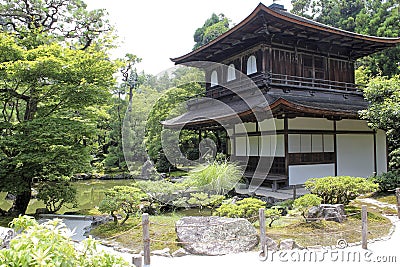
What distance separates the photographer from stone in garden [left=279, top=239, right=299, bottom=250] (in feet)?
18.3

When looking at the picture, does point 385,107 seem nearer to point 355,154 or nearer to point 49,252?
point 355,154

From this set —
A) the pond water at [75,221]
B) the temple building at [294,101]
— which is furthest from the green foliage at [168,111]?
the pond water at [75,221]

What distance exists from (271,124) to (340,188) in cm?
407

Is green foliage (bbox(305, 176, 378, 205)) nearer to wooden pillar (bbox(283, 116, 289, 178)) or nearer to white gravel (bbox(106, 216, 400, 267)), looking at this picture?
white gravel (bbox(106, 216, 400, 267))

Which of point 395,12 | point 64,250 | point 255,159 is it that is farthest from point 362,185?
point 395,12

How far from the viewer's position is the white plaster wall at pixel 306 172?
35.5 ft

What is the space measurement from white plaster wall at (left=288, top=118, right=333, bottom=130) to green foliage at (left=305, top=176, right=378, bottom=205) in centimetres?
334

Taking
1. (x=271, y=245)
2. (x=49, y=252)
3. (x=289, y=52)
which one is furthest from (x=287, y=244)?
(x=289, y=52)

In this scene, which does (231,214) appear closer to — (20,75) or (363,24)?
(20,75)

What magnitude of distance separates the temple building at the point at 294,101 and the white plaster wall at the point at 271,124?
1.3 inches

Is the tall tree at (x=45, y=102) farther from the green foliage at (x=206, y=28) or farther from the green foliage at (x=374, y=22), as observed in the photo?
the green foliage at (x=206, y=28)

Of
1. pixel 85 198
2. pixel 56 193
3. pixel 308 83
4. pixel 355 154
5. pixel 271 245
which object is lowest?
pixel 85 198

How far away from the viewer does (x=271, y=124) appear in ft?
37.6

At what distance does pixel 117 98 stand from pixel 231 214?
63.0 ft
